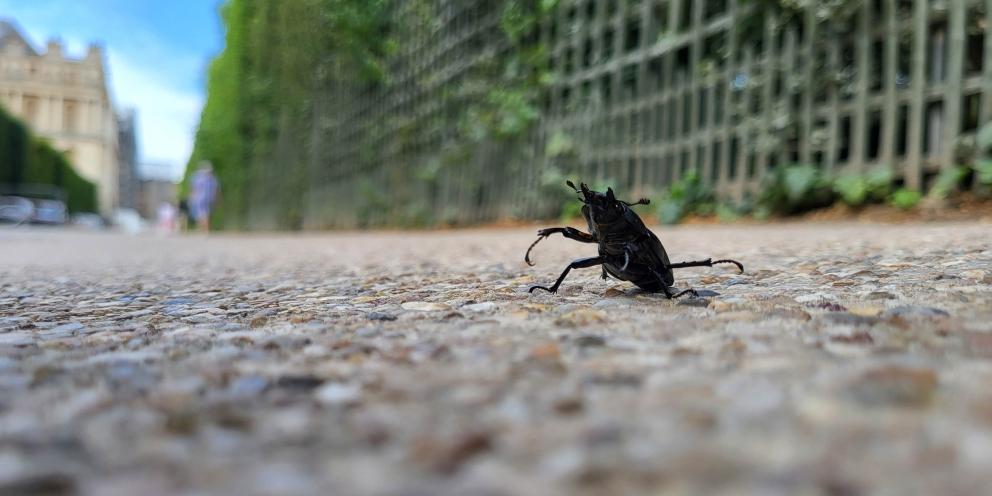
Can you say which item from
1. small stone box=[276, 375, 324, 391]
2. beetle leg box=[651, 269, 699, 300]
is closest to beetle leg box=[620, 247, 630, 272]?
beetle leg box=[651, 269, 699, 300]

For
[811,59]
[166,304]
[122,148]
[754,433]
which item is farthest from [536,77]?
[122,148]

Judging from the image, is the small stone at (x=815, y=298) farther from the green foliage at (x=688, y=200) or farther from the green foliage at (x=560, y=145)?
the green foliage at (x=560, y=145)

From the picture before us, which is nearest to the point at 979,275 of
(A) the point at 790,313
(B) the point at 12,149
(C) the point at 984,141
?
(A) the point at 790,313

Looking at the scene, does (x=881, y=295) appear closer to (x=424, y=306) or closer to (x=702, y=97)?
(x=424, y=306)

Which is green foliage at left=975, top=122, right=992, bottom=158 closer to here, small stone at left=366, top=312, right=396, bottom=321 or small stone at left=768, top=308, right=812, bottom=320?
small stone at left=768, top=308, right=812, bottom=320

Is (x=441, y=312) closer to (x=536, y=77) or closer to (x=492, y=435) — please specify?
(x=492, y=435)

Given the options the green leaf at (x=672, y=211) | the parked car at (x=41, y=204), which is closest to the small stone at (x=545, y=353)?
the green leaf at (x=672, y=211)
